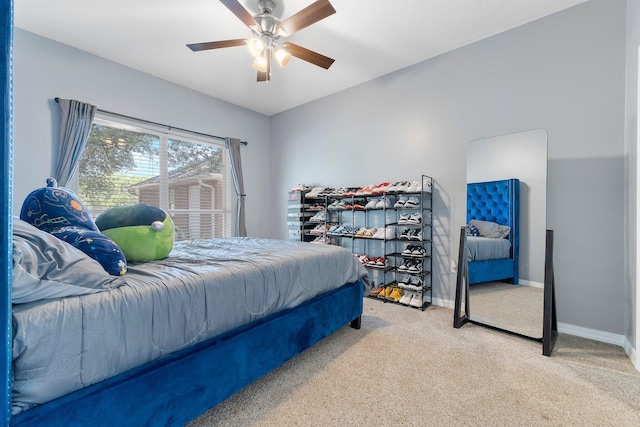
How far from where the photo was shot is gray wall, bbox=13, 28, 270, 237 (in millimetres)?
2648

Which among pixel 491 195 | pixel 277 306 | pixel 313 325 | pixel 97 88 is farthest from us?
pixel 97 88

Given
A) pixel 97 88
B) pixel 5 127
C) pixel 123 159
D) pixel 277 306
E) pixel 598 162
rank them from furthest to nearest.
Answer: pixel 123 159 → pixel 97 88 → pixel 598 162 → pixel 277 306 → pixel 5 127

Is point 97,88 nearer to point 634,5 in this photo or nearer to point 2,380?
point 2,380

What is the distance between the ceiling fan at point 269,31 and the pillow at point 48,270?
70.2 inches

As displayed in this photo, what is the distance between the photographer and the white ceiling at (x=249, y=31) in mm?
2354

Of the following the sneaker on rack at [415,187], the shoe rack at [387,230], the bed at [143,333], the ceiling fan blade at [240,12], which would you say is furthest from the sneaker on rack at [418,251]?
the ceiling fan blade at [240,12]

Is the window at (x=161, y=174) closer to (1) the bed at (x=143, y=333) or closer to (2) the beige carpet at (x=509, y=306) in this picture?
(1) the bed at (x=143, y=333)

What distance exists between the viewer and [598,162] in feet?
7.30

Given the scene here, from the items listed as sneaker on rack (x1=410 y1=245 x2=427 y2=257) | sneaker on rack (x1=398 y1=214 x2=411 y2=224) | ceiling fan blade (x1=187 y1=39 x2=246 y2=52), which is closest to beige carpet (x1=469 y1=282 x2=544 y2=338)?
sneaker on rack (x1=410 y1=245 x2=427 y2=257)

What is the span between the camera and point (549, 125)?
2449 millimetres

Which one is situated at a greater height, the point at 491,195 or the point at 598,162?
the point at 598,162

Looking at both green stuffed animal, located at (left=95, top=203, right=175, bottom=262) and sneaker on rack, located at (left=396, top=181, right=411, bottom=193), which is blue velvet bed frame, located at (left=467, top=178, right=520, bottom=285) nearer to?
sneaker on rack, located at (left=396, top=181, right=411, bottom=193)

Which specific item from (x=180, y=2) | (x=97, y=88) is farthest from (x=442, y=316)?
(x=97, y=88)

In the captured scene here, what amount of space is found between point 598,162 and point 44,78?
17.1 feet
